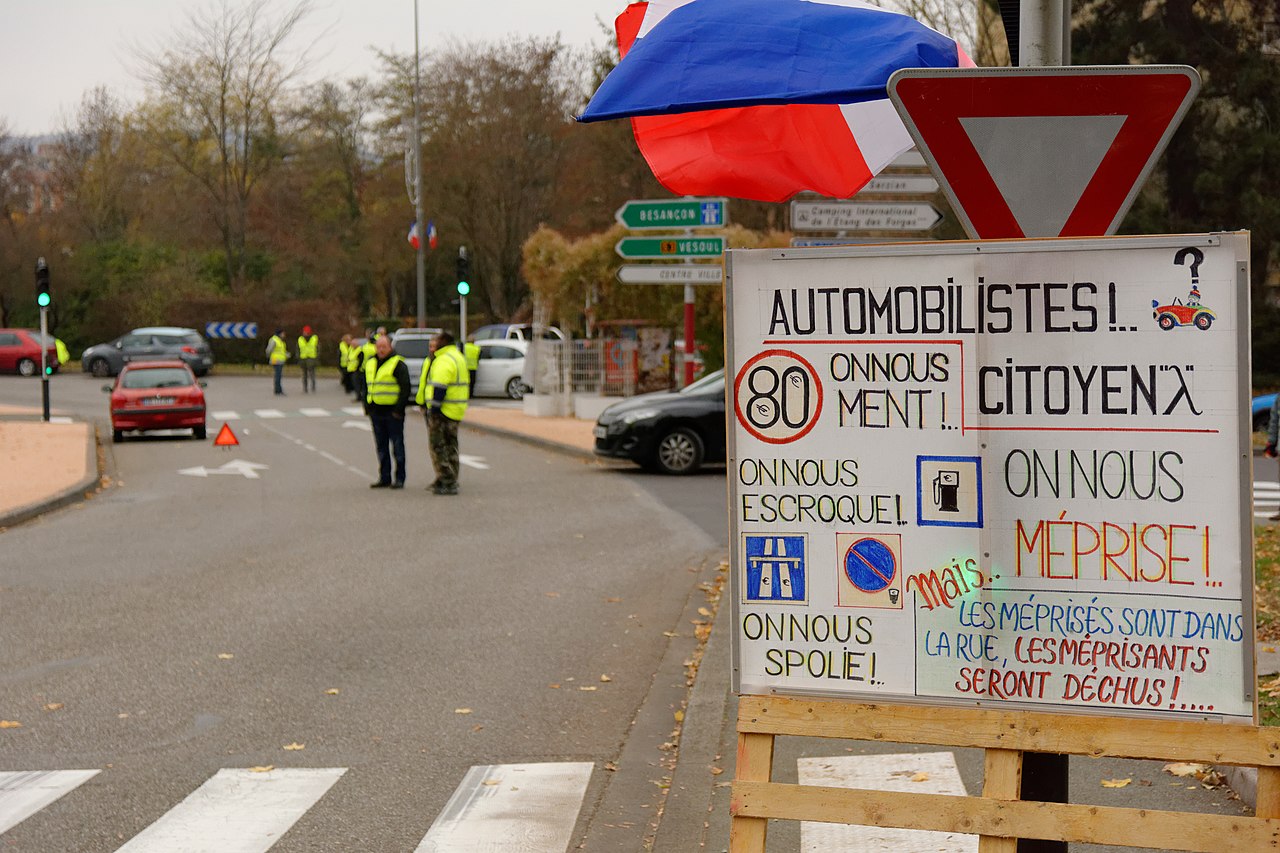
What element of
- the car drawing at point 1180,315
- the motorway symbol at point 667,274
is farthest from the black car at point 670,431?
the car drawing at point 1180,315

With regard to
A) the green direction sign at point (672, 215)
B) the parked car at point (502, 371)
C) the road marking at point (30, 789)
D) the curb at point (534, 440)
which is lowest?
the road marking at point (30, 789)

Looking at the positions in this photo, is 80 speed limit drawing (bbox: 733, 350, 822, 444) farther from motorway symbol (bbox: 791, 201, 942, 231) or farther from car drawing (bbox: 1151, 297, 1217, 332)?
motorway symbol (bbox: 791, 201, 942, 231)

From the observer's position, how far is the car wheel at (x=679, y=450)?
20000 mm

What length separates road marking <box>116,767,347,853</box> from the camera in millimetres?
5422

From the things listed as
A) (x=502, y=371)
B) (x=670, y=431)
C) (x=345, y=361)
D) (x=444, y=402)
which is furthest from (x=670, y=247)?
(x=345, y=361)

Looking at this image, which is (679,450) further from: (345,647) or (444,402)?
(345,647)

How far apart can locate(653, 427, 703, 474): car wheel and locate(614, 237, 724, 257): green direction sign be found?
Result: 13.2 ft

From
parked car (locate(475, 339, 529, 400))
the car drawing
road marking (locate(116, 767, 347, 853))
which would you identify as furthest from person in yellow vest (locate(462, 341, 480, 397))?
the car drawing

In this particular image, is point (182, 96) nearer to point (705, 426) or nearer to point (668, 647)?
point (705, 426)

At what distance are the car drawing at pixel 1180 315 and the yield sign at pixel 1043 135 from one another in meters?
0.34

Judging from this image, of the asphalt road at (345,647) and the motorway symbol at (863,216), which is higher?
the motorway symbol at (863,216)

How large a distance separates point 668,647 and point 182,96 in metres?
58.1

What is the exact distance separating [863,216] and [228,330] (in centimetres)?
4777

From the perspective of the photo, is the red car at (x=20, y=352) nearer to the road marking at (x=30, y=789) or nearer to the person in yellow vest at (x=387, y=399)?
the person in yellow vest at (x=387, y=399)
